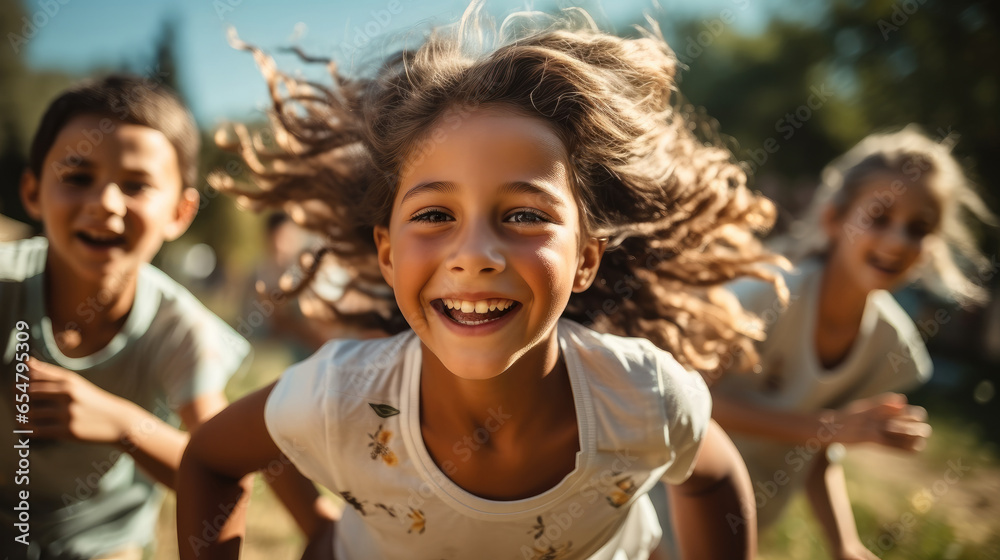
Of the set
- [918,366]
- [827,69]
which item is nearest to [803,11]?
[827,69]

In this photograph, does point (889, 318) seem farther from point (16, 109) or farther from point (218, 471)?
point (16, 109)

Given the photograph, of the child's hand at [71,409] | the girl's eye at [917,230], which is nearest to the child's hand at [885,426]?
the girl's eye at [917,230]

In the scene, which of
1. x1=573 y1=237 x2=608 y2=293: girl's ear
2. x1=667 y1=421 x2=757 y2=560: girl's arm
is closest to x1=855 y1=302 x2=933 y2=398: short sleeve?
x1=667 y1=421 x2=757 y2=560: girl's arm

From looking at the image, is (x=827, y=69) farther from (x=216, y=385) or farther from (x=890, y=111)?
(x=216, y=385)

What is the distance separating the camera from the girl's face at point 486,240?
1479mm

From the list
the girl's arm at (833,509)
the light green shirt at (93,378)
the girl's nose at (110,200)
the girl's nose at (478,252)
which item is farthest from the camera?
the girl's arm at (833,509)

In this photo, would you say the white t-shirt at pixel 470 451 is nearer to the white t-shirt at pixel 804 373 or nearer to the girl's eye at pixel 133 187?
the girl's eye at pixel 133 187

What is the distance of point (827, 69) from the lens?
9.20 meters

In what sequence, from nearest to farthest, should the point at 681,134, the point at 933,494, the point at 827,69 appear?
the point at 681,134, the point at 933,494, the point at 827,69

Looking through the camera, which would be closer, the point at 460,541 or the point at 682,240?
the point at 460,541

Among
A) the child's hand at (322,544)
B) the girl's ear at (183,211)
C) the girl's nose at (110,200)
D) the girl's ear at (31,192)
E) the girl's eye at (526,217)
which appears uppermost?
the girl's eye at (526,217)

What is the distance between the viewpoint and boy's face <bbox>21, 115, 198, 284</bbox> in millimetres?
2051

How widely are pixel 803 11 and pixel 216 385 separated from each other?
9.44 m

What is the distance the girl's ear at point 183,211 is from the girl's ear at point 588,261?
1.32 meters
